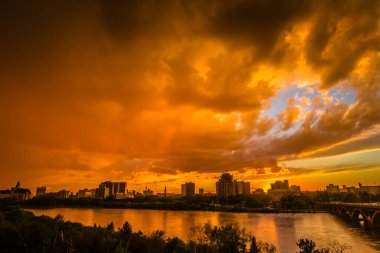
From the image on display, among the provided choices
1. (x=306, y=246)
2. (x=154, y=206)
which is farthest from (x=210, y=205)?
(x=306, y=246)

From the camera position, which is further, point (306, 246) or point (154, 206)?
point (154, 206)

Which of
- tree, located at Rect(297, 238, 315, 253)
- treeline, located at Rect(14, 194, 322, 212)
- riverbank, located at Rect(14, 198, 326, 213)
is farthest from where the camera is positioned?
treeline, located at Rect(14, 194, 322, 212)

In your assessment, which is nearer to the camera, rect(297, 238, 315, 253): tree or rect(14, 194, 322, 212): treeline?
rect(297, 238, 315, 253): tree

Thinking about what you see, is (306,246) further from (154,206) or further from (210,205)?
(154,206)

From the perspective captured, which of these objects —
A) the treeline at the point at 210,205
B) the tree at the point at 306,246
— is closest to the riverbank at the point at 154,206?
the treeline at the point at 210,205

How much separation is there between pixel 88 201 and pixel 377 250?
6577 inches

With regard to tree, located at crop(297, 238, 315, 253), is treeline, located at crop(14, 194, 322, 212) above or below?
above

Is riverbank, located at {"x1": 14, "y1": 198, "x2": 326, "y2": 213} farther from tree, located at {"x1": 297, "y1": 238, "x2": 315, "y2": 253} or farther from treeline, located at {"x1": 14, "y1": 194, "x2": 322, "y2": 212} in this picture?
tree, located at {"x1": 297, "y1": 238, "x2": 315, "y2": 253}

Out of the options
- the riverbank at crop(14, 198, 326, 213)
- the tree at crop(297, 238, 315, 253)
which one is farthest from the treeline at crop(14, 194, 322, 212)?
the tree at crop(297, 238, 315, 253)

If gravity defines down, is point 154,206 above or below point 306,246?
above

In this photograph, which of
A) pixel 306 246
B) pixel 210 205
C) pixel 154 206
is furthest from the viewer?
pixel 154 206

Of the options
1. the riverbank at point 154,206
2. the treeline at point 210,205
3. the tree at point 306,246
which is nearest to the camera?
the tree at point 306,246

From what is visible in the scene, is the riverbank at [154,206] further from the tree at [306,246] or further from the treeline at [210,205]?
the tree at [306,246]

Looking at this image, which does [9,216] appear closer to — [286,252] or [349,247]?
[286,252]
